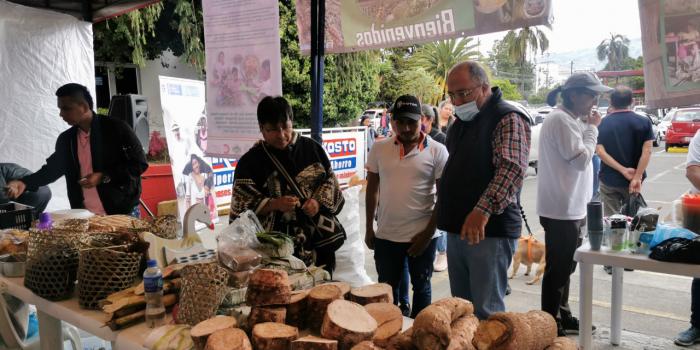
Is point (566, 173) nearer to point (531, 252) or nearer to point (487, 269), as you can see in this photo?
point (487, 269)

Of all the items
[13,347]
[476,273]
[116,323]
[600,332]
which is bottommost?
[600,332]

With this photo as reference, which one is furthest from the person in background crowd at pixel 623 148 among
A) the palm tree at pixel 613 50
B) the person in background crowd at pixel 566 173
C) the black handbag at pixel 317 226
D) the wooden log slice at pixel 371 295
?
the palm tree at pixel 613 50

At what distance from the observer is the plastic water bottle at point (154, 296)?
59.8 inches

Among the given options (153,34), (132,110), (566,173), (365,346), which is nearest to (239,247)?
(365,346)

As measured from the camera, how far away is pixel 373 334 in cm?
119

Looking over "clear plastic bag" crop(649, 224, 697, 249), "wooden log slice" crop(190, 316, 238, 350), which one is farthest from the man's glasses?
"wooden log slice" crop(190, 316, 238, 350)

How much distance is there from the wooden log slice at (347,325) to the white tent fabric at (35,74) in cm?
438

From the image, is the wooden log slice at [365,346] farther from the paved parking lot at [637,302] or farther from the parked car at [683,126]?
the parked car at [683,126]

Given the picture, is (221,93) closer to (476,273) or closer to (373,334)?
(476,273)

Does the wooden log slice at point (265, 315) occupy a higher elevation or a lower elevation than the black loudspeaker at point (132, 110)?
lower

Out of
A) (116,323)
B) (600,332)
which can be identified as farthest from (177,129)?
(600,332)

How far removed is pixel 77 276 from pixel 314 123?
179cm

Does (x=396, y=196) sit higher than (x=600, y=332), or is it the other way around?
(x=396, y=196)

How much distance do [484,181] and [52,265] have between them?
6.37 ft
